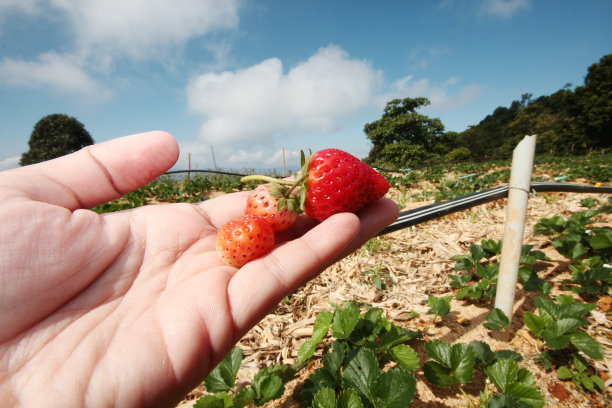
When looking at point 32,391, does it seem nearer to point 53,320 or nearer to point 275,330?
point 53,320

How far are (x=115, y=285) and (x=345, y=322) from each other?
112 centimetres

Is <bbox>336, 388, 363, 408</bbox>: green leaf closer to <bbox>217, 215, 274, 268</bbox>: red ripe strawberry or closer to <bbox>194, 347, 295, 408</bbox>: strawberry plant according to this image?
<bbox>194, 347, 295, 408</bbox>: strawberry plant

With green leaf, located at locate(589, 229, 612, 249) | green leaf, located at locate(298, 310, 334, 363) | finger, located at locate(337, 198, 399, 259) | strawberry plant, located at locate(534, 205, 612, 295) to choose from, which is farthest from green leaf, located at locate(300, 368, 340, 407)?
green leaf, located at locate(589, 229, 612, 249)

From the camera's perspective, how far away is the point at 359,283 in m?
2.54

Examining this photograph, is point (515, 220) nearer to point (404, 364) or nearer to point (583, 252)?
point (404, 364)

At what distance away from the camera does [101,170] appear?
1372mm

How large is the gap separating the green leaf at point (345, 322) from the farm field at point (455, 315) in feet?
0.04

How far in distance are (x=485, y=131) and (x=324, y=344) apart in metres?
69.4

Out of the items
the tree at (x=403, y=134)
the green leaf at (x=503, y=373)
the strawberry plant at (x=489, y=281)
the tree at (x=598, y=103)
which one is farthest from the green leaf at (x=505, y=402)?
the tree at (x=598, y=103)

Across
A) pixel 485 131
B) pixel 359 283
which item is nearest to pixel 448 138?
pixel 485 131

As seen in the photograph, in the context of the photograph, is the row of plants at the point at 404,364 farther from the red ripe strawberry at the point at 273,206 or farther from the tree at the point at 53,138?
the tree at the point at 53,138

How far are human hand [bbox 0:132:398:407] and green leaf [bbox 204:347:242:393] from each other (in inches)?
19.8

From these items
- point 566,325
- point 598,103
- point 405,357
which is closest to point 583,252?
point 566,325

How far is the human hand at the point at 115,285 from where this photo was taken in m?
0.85
